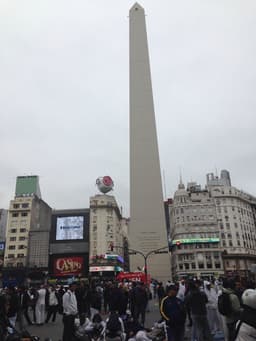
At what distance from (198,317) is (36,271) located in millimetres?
71504

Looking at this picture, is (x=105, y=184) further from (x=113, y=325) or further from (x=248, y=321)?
(x=248, y=321)

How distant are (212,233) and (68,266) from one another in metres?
37.8

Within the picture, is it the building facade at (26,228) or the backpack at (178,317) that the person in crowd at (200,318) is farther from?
the building facade at (26,228)

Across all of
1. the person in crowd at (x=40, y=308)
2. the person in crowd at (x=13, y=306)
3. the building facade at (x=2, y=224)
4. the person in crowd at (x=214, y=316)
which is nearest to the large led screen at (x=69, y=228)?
the building facade at (x=2, y=224)

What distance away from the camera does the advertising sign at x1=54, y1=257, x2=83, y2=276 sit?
2830 inches

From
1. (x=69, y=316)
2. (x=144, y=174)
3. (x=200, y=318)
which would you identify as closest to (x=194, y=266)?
(x=144, y=174)

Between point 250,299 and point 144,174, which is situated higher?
point 144,174

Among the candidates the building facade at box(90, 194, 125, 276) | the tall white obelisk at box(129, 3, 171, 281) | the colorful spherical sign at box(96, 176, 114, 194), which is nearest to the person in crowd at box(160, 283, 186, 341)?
the tall white obelisk at box(129, 3, 171, 281)

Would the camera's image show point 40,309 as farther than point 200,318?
Yes

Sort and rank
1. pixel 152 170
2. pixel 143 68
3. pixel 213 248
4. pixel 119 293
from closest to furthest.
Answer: pixel 119 293 < pixel 152 170 < pixel 143 68 < pixel 213 248

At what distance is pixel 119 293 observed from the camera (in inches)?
412

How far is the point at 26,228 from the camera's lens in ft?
264

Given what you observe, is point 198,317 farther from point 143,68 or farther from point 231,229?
point 231,229

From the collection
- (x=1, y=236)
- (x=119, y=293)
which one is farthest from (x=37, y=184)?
(x=119, y=293)
